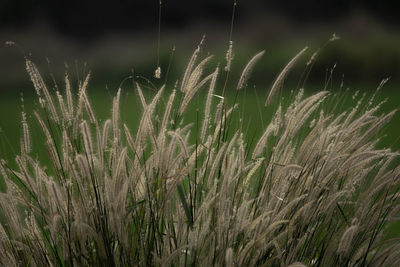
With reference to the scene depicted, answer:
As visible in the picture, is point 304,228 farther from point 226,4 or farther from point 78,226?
point 226,4

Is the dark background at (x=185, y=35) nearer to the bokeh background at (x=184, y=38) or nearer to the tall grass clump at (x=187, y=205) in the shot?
the bokeh background at (x=184, y=38)

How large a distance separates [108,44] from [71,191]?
15.3 meters

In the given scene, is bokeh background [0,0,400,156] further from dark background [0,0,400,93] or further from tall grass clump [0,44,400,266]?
tall grass clump [0,44,400,266]

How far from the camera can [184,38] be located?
16625 millimetres

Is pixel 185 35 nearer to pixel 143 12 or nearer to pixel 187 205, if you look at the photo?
pixel 143 12

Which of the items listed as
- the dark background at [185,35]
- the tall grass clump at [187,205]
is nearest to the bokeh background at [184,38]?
the dark background at [185,35]

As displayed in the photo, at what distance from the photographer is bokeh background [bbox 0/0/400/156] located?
12.6 meters

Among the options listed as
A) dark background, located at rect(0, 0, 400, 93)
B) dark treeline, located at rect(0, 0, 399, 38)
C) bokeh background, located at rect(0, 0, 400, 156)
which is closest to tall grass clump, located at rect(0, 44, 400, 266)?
bokeh background, located at rect(0, 0, 400, 156)

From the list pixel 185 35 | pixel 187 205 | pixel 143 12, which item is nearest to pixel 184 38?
pixel 185 35

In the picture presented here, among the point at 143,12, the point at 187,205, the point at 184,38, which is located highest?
the point at 187,205

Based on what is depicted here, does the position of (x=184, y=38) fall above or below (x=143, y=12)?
below

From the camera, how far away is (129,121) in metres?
9.57

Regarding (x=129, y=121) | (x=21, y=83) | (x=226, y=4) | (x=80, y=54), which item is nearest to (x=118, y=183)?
(x=129, y=121)

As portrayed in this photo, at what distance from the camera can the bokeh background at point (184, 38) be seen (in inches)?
497
